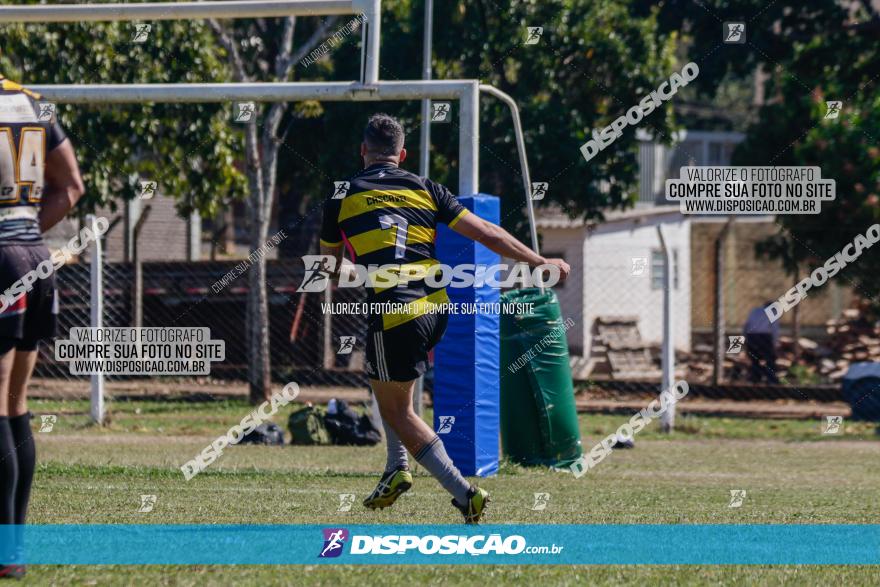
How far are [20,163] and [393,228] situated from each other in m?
1.96

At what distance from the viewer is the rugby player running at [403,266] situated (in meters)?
6.15

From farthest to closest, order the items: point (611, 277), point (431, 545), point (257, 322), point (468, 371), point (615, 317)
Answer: point (611, 277), point (615, 317), point (257, 322), point (468, 371), point (431, 545)

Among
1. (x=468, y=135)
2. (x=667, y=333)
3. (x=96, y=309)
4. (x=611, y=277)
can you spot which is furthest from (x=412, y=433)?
→ (x=611, y=277)

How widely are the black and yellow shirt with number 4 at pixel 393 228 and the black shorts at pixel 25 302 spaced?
168cm

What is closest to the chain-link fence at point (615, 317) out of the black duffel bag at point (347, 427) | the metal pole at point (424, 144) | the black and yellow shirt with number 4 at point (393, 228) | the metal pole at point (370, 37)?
the black duffel bag at point (347, 427)

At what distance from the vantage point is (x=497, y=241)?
248 inches

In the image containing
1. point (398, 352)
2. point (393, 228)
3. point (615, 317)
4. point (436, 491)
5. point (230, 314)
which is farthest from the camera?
point (615, 317)

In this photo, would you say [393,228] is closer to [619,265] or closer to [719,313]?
[719,313]

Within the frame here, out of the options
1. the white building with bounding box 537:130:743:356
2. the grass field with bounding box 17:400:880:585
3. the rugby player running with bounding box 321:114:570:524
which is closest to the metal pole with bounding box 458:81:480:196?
the grass field with bounding box 17:400:880:585

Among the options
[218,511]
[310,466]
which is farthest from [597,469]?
[218,511]

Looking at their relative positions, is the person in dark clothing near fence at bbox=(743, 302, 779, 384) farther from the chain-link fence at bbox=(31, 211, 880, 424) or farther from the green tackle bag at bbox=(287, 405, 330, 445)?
the green tackle bag at bbox=(287, 405, 330, 445)

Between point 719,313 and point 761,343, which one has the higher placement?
point 719,313

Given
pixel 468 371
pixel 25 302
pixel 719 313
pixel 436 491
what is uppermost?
pixel 25 302

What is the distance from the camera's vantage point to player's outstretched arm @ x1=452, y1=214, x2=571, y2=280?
247 inches
